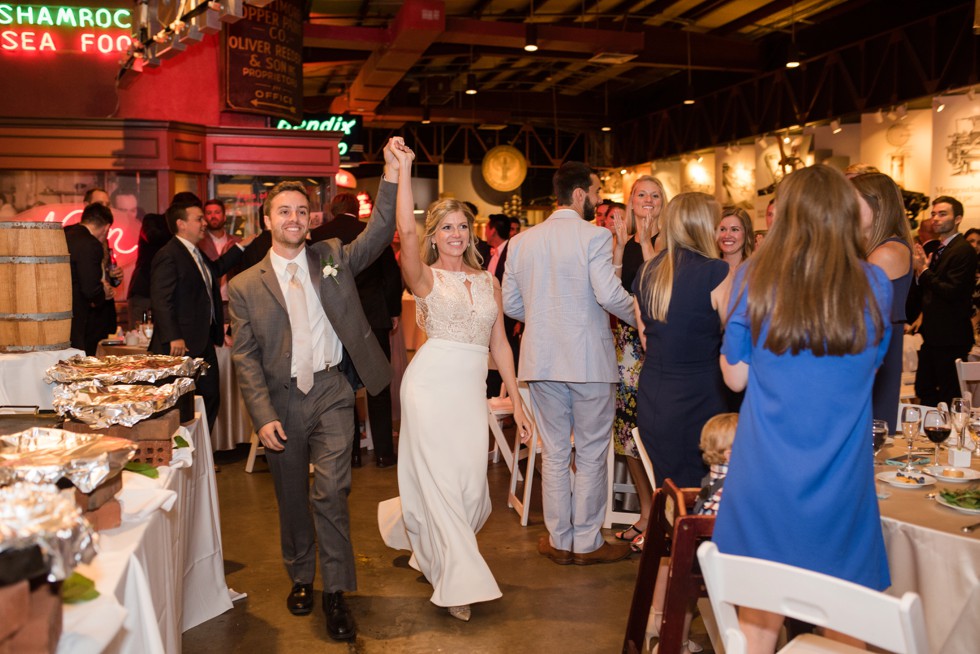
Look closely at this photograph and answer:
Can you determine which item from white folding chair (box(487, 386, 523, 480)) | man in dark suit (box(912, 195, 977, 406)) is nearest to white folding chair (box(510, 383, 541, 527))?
white folding chair (box(487, 386, 523, 480))

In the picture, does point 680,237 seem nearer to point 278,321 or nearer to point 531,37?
point 278,321

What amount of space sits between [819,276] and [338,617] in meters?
2.27

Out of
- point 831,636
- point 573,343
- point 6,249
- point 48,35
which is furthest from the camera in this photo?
point 48,35

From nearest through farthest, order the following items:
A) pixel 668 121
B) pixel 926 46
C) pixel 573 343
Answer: pixel 573 343 < pixel 926 46 < pixel 668 121

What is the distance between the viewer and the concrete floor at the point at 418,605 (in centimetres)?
343

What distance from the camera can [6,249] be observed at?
9.49 ft

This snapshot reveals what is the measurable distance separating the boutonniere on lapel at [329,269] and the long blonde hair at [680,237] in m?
1.27

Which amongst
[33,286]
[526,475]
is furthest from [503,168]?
[33,286]

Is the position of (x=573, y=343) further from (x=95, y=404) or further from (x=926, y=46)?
(x=926, y=46)

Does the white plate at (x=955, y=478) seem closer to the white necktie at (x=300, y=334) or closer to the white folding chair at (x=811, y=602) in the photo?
the white folding chair at (x=811, y=602)

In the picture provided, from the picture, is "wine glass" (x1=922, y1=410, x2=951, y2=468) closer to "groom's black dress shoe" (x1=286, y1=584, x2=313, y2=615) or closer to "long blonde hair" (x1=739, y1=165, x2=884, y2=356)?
"long blonde hair" (x1=739, y1=165, x2=884, y2=356)

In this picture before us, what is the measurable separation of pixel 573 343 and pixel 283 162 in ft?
17.2

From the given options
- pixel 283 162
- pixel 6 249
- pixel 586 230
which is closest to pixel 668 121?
pixel 283 162

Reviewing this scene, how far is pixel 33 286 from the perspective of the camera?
295 centimetres
